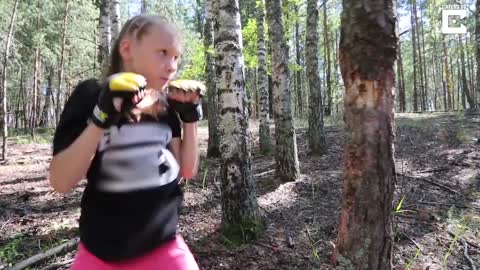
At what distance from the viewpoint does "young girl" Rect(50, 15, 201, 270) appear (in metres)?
1.55

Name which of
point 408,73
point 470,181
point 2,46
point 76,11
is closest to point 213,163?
point 470,181

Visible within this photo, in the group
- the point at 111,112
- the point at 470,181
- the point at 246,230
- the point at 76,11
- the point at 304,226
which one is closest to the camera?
the point at 111,112

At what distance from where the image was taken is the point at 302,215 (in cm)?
645

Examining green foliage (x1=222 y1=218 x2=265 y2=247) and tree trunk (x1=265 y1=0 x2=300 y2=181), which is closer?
green foliage (x1=222 y1=218 x2=265 y2=247)

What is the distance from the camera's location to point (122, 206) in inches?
64.9

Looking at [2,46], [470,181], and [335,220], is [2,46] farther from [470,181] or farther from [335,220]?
[470,181]

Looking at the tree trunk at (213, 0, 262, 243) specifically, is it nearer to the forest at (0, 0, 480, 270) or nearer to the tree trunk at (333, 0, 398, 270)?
the forest at (0, 0, 480, 270)

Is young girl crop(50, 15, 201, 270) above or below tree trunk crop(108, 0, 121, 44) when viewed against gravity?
below

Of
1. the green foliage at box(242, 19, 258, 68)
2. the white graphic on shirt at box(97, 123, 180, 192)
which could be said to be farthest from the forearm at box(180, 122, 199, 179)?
the green foliage at box(242, 19, 258, 68)

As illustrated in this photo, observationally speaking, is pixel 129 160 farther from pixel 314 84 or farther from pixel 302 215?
pixel 314 84

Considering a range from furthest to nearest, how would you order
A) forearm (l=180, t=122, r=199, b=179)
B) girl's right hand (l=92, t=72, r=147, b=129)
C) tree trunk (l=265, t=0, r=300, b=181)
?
tree trunk (l=265, t=0, r=300, b=181) → forearm (l=180, t=122, r=199, b=179) → girl's right hand (l=92, t=72, r=147, b=129)

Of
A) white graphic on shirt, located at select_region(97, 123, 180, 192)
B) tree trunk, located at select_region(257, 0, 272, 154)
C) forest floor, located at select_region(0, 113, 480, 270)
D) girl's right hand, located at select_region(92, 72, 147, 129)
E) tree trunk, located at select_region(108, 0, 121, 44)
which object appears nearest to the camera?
girl's right hand, located at select_region(92, 72, 147, 129)

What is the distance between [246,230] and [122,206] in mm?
3812

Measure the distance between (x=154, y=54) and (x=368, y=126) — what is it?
1538 mm
